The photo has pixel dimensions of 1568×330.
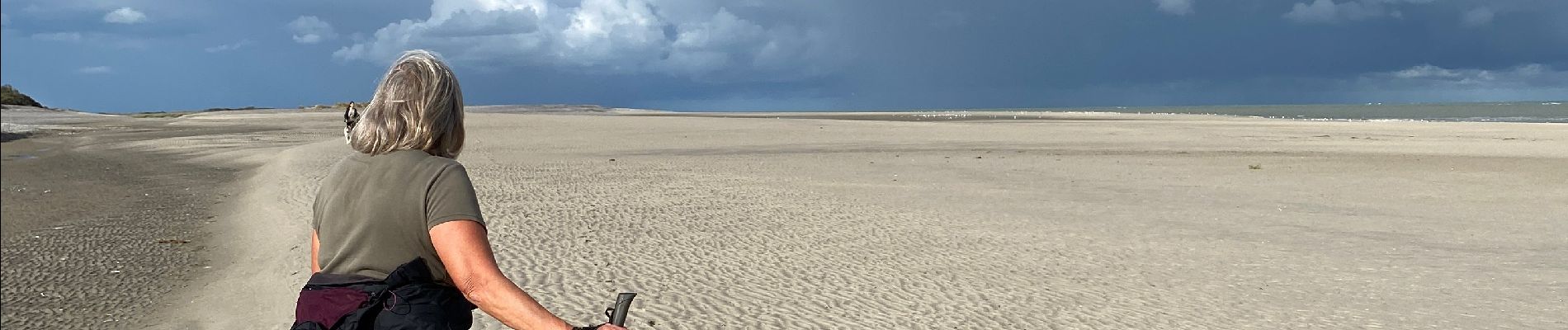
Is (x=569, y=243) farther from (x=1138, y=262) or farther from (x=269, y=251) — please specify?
(x=1138, y=262)

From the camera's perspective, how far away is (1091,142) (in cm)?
2430

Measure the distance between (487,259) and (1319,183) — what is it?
45.4ft

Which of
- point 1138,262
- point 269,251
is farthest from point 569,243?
point 1138,262

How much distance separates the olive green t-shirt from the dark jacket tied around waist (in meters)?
0.03

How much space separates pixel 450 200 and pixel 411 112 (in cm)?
23

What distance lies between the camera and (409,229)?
2195mm

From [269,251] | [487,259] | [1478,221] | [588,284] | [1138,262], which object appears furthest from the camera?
[1478,221]

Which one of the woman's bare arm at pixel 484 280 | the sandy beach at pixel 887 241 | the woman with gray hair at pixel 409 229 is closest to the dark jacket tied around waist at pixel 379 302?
the woman with gray hair at pixel 409 229

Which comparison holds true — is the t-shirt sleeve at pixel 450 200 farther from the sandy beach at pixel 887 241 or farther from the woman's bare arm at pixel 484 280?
the sandy beach at pixel 887 241

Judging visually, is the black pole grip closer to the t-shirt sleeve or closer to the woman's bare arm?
the woman's bare arm

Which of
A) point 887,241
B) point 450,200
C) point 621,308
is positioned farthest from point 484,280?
point 887,241

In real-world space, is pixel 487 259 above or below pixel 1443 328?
above

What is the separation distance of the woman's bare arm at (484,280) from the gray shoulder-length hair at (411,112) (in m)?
0.20

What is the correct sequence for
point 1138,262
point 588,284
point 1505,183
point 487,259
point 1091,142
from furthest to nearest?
point 1091,142, point 1505,183, point 1138,262, point 588,284, point 487,259
